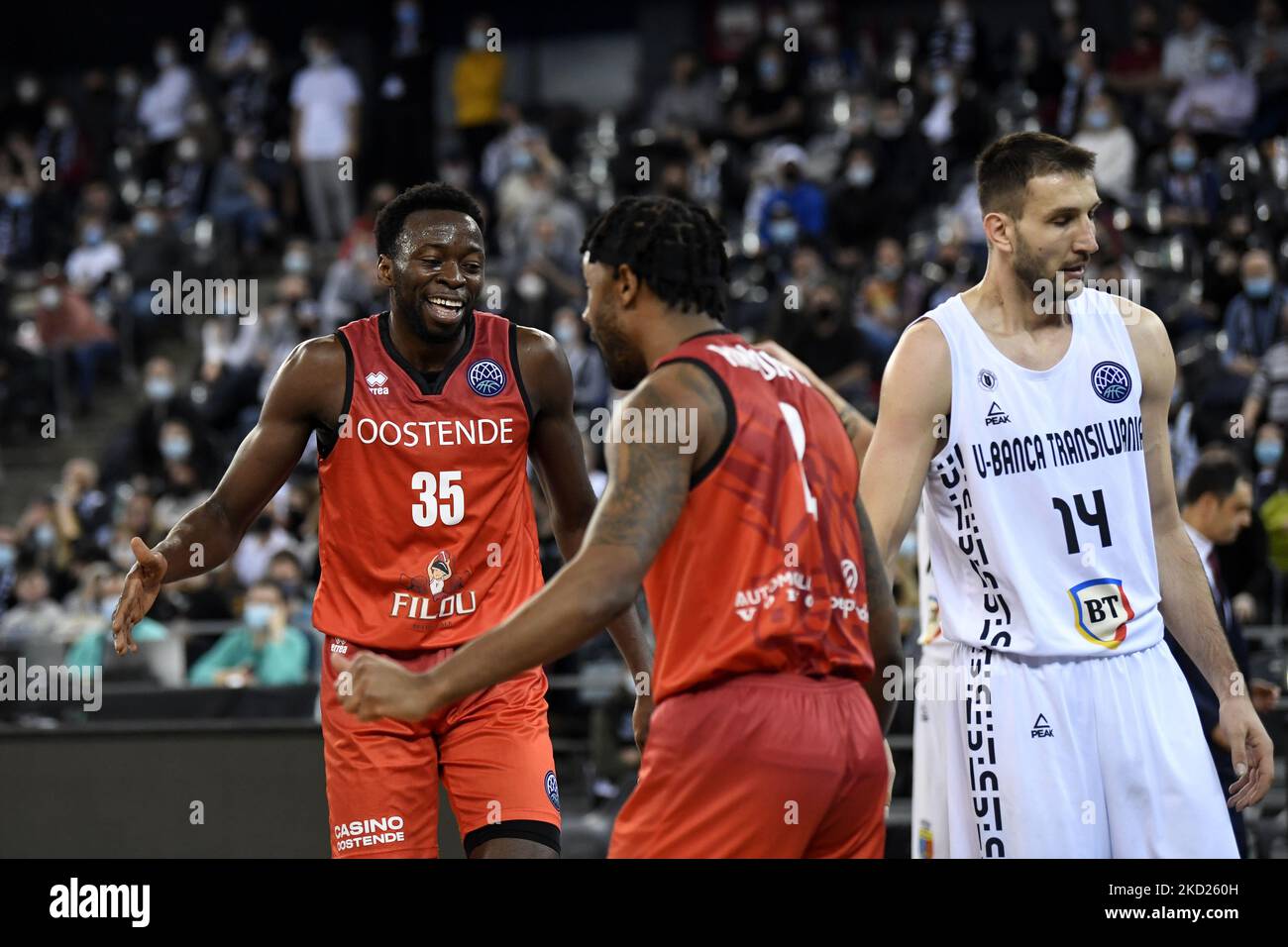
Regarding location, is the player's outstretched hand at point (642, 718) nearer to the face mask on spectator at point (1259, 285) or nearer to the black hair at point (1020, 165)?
the black hair at point (1020, 165)

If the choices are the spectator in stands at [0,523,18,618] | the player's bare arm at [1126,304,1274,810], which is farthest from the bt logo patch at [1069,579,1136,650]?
the spectator in stands at [0,523,18,618]

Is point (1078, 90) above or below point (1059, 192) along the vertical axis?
above

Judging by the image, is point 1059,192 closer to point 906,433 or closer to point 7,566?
point 906,433

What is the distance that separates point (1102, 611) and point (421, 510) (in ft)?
6.60

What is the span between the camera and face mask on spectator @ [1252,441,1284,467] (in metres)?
11.2

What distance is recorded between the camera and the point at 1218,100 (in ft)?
51.5

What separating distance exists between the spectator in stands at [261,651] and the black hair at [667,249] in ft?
23.6

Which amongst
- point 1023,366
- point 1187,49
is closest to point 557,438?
point 1023,366

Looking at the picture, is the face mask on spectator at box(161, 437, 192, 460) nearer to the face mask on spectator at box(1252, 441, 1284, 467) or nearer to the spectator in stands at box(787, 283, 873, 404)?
the spectator in stands at box(787, 283, 873, 404)

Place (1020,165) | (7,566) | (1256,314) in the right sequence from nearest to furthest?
(1020,165), (1256,314), (7,566)

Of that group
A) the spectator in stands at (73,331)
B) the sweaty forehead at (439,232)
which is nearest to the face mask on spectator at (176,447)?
the spectator in stands at (73,331)

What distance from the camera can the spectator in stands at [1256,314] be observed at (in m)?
12.5
